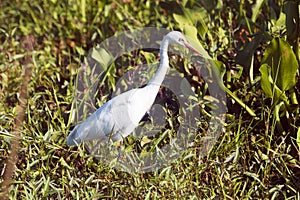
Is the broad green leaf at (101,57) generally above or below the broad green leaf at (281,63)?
below

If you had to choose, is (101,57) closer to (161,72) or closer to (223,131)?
(161,72)

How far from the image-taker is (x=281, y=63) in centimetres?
226

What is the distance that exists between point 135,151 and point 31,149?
0.37 meters

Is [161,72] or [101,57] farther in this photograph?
[101,57]

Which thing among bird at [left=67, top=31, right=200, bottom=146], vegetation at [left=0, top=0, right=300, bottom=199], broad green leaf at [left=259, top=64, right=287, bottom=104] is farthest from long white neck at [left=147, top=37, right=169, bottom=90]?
broad green leaf at [left=259, top=64, right=287, bottom=104]

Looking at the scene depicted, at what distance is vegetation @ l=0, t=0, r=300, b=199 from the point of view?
204cm

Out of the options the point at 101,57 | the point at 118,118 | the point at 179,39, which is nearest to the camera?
the point at 118,118

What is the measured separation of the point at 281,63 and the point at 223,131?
1.09 ft

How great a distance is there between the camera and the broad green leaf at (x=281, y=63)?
221 cm

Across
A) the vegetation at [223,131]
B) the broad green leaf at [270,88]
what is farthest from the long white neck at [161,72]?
the broad green leaf at [270,88]

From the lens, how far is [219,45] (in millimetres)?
2682

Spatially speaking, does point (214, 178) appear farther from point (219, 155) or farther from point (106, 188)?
point (106, 188)

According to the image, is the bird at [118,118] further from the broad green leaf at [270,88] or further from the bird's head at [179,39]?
the broad green leaf at [270,88]

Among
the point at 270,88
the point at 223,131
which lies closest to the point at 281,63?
the point at 270,88
